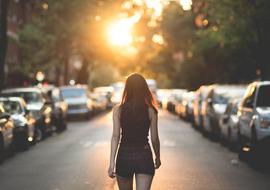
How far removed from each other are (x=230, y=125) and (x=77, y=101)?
23.4 meters

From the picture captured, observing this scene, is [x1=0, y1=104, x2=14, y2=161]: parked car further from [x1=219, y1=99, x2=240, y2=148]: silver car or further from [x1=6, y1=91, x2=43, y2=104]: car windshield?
[x1=6, y1=91, x2=43, y2=104]: car windshield

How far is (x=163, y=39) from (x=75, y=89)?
36909 millimetres

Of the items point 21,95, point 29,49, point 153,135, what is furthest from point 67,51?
point 153,135

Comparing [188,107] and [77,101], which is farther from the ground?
[77,101]

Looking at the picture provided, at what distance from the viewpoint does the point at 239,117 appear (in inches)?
763

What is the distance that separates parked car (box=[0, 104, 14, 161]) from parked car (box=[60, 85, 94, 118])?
23.9m

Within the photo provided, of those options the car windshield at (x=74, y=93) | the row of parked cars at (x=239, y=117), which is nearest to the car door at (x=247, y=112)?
the row of parked cars at (x=239, y=117)

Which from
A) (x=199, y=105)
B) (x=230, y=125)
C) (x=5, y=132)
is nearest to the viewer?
(x=5, y=132)

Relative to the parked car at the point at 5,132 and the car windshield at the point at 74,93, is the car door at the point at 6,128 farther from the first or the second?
the car windshield at the point at 74,93

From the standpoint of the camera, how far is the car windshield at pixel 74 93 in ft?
147

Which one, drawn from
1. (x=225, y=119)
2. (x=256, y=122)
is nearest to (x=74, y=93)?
(x=225, y=119)

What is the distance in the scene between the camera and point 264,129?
16.3 metres

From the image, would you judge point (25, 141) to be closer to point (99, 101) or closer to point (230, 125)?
point (230, 125)

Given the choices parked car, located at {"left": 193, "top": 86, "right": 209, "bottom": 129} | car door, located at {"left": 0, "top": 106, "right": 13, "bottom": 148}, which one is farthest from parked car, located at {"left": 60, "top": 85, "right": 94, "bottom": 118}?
car door, located at {"left": 0, "top": 106, "right": 13, "bottom": 148}
